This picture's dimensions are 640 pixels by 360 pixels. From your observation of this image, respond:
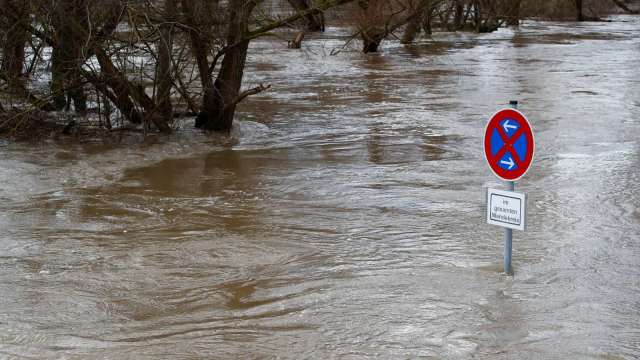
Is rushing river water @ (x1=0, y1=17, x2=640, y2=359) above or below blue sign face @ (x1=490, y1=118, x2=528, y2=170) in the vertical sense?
below

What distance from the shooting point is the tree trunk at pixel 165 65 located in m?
14.6

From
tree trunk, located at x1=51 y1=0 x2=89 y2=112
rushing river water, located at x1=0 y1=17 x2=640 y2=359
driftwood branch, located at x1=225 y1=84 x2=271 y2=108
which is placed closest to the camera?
rushing river water, located at x1=0 y1=17 x2=640 y2=359

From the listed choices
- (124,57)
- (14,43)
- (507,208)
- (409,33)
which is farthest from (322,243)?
(409,33)

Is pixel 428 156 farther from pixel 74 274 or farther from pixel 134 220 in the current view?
pixel 74 274

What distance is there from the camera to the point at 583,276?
8523mm

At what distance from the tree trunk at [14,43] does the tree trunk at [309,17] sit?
4.80 metres

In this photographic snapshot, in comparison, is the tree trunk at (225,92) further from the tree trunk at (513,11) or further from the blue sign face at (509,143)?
the tree trunk at (513,11)

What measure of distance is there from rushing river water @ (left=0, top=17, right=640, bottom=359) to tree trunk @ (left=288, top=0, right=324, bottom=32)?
2.28 metres

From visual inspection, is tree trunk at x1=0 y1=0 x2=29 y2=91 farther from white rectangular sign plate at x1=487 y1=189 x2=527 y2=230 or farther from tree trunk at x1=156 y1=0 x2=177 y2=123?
white rectangular sign plate at x1=487 y1=189 x2=527 y2=230

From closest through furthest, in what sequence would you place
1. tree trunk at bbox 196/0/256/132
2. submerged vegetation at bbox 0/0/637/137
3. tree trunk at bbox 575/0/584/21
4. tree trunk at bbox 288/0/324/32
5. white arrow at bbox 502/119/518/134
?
white arrow at bbox 502/119/518/134
submerged vegetation at bbox 0/0/637/137
tree trunk at bbox 196/0/256/132
tree trunk at bbox 288/0/324/32
tree trunk at bbox 575/0/584/21

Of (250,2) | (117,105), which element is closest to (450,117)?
(250,2)

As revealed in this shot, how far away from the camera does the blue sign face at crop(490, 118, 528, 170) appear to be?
7.60m

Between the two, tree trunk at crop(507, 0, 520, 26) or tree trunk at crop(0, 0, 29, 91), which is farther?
tree trunk at crop(507, 0, 520, 26)

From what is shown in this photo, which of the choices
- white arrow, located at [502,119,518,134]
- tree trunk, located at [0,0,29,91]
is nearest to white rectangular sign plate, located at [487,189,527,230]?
white arrow, located at [502,119,518,134]
